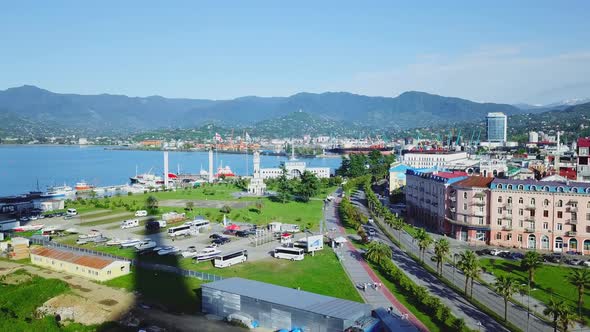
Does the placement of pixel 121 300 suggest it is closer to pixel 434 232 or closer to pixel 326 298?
pixel 326 298

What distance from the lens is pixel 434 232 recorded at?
3534cm

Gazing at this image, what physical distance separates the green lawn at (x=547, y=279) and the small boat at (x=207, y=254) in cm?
1405

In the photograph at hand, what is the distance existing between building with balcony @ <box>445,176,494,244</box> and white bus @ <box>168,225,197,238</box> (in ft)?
56.2

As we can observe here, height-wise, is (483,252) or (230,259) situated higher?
(230,259)

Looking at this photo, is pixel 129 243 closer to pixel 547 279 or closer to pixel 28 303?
pixel 28 303

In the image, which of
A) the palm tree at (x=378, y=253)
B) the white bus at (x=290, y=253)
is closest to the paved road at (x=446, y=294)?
the palm tree at (x=378, y=253)

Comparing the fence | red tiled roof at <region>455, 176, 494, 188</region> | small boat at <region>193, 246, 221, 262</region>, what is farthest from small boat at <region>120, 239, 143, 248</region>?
red tiled roof at <region>455, 176, 494, 188</region>

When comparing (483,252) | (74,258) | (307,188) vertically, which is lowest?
(483,252)

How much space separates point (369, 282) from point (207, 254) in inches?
367

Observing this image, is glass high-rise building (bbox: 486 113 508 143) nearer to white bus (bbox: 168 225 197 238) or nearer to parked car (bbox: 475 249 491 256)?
parked car (bbox: 475 249 491 256)

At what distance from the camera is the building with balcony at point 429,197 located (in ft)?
116

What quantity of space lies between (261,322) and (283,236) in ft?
44.7

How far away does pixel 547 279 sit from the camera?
23828 mm

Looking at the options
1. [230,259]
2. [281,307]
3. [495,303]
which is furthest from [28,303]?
Result: [495,303]
